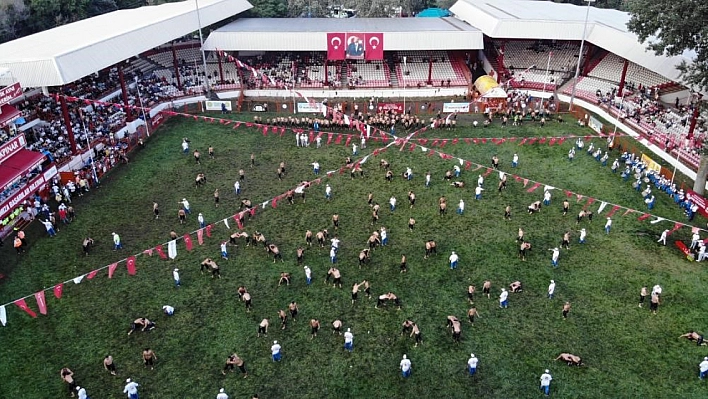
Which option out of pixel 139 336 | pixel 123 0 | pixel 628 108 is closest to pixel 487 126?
pixel 628 108

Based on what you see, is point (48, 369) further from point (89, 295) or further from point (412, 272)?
point (412, 272)

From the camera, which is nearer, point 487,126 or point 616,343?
point 616,343

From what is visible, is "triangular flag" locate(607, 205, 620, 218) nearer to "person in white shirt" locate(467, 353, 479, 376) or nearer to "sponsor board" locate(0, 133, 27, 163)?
"person in white shirt" locate(467, 353, 479, 376)

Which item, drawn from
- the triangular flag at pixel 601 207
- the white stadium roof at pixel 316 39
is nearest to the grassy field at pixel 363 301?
the triangular flag at pixel 601 207

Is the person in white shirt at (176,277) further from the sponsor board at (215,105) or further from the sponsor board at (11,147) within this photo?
the sponsor board at (215,105)

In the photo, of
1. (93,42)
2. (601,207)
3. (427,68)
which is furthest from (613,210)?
(93,42)

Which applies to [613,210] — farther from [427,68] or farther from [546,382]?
[427,68]

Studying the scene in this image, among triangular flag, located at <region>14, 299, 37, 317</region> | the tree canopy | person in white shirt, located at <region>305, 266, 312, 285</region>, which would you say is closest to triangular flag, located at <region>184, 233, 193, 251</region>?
person in white shirt, located at <region>305, 266, 312, 285</region>
